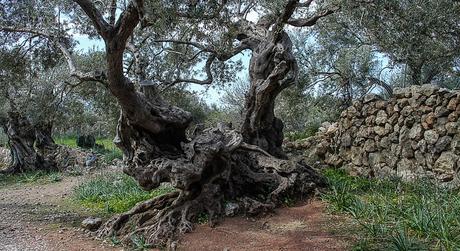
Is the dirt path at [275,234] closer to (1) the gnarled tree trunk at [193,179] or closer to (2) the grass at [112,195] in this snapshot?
(1) the gnarled tree trunk at [193,179]

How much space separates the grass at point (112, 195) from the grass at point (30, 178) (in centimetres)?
338

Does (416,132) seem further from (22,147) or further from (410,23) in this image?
(22,147)

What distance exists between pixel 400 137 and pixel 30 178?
1013 centimetres

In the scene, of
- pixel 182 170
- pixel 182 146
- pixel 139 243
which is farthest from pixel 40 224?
pixel 182 170

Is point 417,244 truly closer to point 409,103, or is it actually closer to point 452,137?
point 452,137

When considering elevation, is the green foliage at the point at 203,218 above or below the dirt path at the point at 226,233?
above

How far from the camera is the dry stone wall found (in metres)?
7.75

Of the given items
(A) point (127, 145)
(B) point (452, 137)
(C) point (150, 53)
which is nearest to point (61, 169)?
(C) point (150, 53)

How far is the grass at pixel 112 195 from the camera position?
25.2 feet

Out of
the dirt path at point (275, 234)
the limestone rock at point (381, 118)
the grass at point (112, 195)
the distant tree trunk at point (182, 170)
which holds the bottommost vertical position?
the dirt path at point (275, 234)

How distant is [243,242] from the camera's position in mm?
5203

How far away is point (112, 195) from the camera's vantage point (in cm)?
866

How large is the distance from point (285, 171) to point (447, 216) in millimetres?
2622

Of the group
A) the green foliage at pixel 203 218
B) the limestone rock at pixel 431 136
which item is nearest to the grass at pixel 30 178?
the green foliage at pixel 203 218
